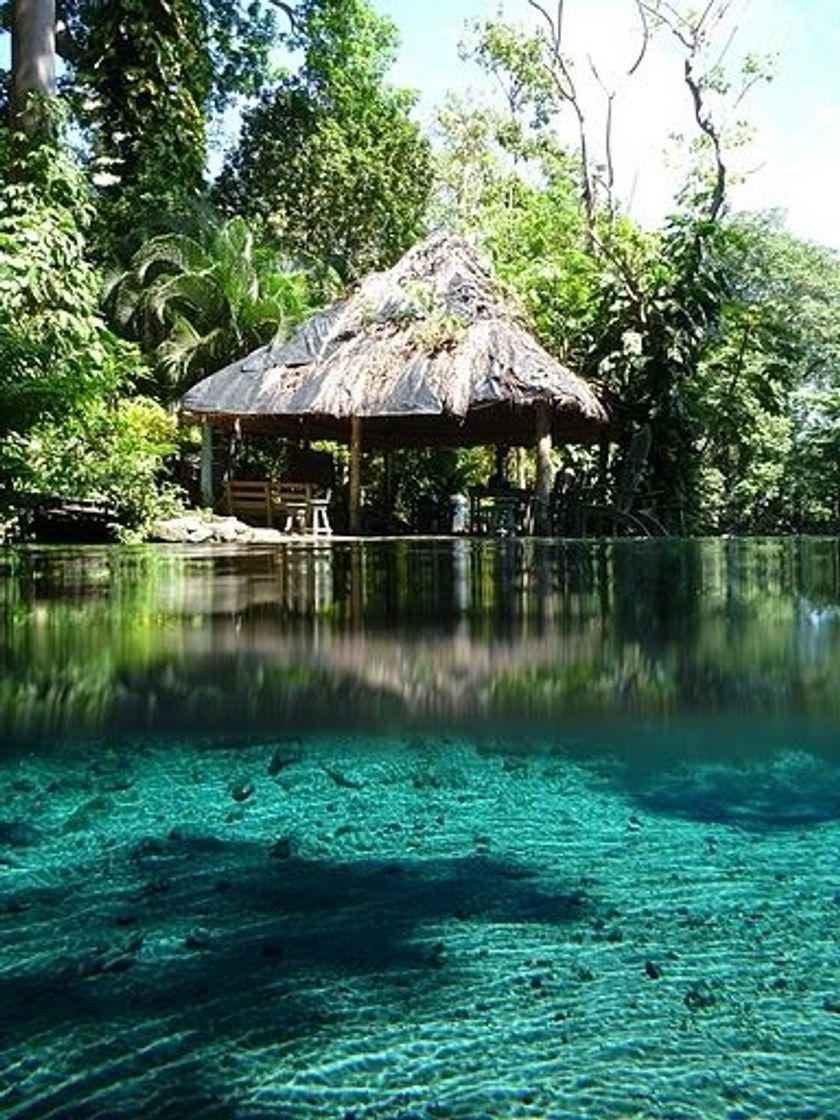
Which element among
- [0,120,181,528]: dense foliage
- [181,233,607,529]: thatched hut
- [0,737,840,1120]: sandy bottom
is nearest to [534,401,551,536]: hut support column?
[181,233,607,529]: thatched hut

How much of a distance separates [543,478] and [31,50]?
7746 millimetres

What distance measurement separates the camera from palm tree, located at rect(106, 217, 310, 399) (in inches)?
642

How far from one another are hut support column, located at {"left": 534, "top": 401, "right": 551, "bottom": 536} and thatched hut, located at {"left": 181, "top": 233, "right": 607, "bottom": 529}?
3 cm

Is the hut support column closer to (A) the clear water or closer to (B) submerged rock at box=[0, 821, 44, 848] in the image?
(A) the clear water

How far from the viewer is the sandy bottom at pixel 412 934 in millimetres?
910

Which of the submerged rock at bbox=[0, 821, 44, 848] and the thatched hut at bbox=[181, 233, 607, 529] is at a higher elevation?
the thatched hut at bbox=[181, 233, 607, 529]

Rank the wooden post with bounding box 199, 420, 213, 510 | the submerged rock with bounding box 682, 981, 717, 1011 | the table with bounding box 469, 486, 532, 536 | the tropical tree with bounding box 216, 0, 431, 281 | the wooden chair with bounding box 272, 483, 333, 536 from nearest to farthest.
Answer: the submerged rock with bounding box 682, 981, 717, 1011 < the wooden chair with bounding box 272, 483, 333, 536 < the table with bounding box 469, 486, 532, 536 < the wooden post with bounding box 199, 420, 213, 510 < the tropical tree with bounding box 216, 0, 431, 281

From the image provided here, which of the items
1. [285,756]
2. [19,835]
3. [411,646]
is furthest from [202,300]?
[19,835]

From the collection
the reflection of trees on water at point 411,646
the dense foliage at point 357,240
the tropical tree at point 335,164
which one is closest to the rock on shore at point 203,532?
the dense foliage at point 357,240

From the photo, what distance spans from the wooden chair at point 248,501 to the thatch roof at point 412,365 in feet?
3.18

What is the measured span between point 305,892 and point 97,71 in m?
18.1

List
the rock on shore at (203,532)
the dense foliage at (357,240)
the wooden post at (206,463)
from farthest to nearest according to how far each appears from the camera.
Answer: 1. the wooden post at (206,463)
2. the rock on shore at (203,532)
3. the dense foliage at (357,240)

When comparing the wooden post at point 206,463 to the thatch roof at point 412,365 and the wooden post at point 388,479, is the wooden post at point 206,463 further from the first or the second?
the wooden post at point 388,479

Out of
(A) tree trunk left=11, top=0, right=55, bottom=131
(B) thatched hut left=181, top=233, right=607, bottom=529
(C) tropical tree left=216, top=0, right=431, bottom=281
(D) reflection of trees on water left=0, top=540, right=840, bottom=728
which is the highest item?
(C) tropical tree left=216, top=0, right=431, bottom=281
